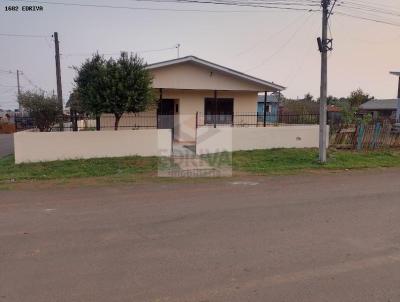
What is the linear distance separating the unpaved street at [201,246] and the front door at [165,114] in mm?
9181

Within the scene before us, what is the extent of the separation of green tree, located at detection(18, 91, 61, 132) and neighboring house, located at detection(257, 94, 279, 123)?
9.71 metres

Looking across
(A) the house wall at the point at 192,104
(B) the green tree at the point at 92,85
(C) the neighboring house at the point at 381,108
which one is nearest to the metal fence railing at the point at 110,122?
(A) the house wall at the point at 192,104

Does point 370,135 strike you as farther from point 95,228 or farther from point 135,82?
point 95,228

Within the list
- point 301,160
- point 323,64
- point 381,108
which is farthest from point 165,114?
point 381,108

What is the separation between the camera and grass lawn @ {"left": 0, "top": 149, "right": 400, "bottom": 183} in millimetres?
10797

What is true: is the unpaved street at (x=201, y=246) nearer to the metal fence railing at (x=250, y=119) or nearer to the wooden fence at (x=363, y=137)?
the wooden fence at (x=363, y=137)

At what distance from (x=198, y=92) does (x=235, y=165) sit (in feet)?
24.1

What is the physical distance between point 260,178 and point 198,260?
6.40 metres

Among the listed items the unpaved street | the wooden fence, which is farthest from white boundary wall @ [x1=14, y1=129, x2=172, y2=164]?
the wooden fence

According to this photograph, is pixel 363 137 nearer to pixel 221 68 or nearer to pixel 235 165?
pixel 235 165

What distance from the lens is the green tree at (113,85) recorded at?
12406 mm

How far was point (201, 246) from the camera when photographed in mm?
4711

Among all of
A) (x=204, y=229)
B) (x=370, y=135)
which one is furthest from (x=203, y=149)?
(x=204, y=229)

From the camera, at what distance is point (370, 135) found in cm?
1603
